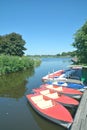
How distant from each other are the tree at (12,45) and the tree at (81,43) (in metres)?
30.2

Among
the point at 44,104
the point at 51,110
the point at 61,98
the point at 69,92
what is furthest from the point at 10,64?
the point at 51,110

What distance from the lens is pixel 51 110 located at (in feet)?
38.0

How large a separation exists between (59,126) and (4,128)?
122 inches

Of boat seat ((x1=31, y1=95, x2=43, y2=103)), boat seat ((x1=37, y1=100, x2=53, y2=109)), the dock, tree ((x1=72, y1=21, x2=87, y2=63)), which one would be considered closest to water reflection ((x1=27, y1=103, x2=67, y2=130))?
boat seat ((x1=37, y1=100, x2=53, y2=109))

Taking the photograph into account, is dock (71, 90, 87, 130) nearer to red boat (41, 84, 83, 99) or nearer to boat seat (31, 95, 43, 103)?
red boat (41, 84, 83, 99)

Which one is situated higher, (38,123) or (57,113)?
(57,113)

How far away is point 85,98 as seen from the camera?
43.1ft

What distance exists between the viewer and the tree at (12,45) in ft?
169

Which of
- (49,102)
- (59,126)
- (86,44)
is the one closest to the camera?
(59,126)

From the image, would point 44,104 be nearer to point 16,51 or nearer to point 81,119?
point 81,119

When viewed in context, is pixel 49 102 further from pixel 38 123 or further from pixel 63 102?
pixel 38 123

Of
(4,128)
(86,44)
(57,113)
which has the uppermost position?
(86,44)

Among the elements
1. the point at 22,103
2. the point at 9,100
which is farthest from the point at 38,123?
Answer: the point at 9,100

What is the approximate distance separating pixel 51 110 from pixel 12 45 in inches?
1676
